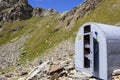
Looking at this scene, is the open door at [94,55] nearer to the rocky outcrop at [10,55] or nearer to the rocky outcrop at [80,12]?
the rocky outcrop at [10,55]

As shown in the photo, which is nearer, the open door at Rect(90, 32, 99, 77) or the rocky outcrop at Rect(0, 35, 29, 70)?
the open door at Rect(90, 32, 99, 77)

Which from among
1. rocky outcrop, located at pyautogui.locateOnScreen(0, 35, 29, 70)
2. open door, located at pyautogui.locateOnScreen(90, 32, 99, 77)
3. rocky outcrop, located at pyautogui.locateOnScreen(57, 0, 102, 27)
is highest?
rocky outcrop, located at pyautogui.locateOnScreen(57, 0, 102, 27)

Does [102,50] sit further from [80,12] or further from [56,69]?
[80,12]

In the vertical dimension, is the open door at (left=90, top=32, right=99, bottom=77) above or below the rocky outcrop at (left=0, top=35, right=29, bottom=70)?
above

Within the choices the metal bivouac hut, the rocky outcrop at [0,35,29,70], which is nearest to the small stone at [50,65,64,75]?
the metal bivouac hut

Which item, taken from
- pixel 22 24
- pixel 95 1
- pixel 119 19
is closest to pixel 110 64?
pixel 119 19

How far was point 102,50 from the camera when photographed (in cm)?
2297

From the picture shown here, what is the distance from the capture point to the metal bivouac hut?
22766 mm

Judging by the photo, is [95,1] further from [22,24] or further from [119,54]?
[22,24]

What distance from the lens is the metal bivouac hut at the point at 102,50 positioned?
74.7ft

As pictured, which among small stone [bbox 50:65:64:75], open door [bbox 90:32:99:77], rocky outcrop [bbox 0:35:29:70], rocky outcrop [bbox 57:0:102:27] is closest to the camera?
open door [bbox 90:32:99:77]

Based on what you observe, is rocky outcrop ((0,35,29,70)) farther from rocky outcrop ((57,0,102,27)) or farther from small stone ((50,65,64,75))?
small stone ((50,65,64,75))

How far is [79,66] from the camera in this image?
26094mm

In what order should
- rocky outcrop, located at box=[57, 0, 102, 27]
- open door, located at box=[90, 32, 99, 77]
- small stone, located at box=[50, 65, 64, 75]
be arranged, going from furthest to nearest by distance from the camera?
rocky outcrop, located at box=[57, 0, 102, 27], small stone, located at box=[50, 65, 64, 75], open door, located at box=[90, 32, 99, 77]
